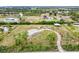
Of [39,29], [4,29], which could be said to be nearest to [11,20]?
[4,29]

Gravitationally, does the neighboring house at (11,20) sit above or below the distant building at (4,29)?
above

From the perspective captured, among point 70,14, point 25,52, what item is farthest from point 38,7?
point 25,52

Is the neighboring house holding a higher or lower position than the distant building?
higher

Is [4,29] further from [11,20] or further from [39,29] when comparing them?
[39,29]

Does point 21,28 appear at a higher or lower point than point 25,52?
higher
